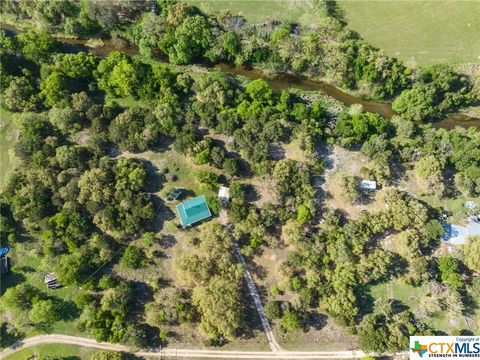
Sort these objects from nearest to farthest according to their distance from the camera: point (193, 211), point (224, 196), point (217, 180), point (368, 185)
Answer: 1. point (193, 211)
2. point (368, 185)
3. point (224, 196)
4. point (217, 180)

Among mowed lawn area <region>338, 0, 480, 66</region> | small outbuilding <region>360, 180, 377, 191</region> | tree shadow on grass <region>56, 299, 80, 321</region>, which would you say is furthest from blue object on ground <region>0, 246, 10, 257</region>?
mowed lawn area <region>338, 0, 480, 66</region>

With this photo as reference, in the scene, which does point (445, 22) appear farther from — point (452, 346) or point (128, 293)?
point (128, 293)

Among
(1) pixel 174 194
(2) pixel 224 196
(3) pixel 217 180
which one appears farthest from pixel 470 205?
(1) pixel 174 194

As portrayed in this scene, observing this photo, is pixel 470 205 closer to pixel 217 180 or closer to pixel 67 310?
pixel 217 180

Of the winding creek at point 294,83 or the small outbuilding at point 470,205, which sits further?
the winding creek at point 294,83

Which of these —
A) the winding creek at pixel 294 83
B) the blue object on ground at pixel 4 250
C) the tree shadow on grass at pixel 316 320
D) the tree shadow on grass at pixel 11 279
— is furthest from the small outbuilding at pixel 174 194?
the tree shadow on grass at pixel 316 320

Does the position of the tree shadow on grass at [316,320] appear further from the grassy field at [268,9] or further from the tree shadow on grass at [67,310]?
the grassy field at [268,9]
